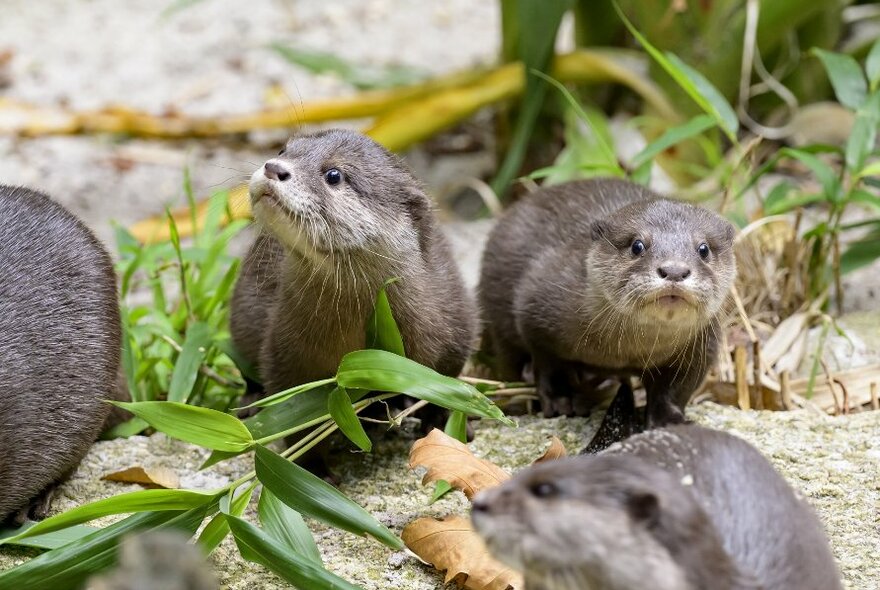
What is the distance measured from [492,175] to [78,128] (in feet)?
6.55

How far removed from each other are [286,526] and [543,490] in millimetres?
879

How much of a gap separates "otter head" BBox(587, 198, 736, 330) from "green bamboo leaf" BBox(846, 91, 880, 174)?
76 cm

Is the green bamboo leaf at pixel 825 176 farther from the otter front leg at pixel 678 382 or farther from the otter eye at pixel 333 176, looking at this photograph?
the otter eye at pixel 333 176

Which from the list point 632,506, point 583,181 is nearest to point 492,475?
point 632,506

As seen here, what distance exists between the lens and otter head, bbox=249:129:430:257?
2.67 meters

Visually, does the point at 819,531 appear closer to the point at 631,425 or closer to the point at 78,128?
the point at 631,425

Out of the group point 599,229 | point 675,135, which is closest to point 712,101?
point 675,135

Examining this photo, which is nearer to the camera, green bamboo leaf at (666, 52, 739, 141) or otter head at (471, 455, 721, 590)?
otter head at (471, 455, 721, 590)

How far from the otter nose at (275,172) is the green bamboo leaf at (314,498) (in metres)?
0.59

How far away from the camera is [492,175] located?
5.81 metres

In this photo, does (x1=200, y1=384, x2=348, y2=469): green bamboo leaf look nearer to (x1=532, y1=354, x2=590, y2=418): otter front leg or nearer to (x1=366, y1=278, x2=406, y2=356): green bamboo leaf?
(x1=366, y1=278, x2=406, y2=356): green bamboo leaf

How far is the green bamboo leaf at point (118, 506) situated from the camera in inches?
91.7

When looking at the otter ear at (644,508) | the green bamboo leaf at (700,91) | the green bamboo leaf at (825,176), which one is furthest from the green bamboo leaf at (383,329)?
the green bamboo leaf at (825,176)

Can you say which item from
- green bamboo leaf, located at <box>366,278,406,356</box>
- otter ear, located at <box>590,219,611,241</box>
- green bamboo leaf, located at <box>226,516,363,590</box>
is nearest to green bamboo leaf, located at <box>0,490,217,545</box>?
green bamboo leaf, located at <box>226,516,363,590</box>
